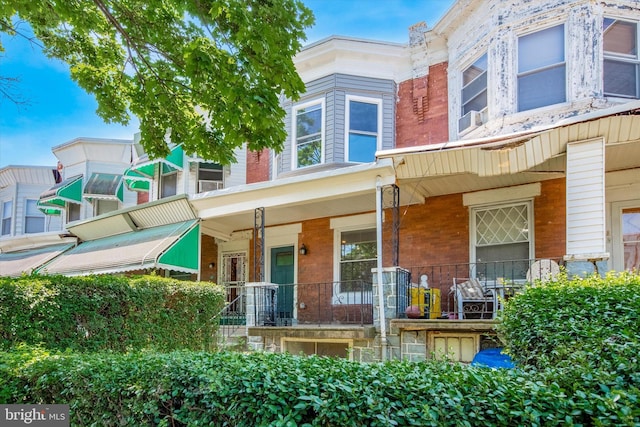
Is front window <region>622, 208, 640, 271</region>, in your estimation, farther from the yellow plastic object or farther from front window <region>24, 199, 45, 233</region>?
front window <region>24, 199, 45, 233</region>

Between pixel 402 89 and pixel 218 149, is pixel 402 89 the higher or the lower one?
the higher one

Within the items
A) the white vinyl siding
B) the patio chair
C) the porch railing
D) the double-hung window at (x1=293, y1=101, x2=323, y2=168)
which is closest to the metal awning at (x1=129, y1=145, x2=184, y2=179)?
the double-hung window at (x1=293, y1=101, x2=323, y2=168)

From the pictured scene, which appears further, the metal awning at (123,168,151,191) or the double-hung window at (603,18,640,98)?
the metal awning at (123,168,151,191)

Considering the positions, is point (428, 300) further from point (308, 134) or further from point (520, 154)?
point (308, 134)

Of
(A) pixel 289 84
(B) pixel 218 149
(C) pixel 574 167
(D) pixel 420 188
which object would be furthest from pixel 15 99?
(C) pixel 574 167

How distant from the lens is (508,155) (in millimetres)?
7926

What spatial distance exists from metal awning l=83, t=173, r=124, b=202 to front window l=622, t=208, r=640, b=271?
16099 mm

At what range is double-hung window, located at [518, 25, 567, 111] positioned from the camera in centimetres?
934

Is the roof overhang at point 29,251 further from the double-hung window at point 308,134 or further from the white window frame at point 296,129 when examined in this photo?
the double-hung window at point 308,134

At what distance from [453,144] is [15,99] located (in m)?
8.23

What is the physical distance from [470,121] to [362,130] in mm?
2831

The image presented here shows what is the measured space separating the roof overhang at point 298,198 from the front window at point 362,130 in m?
1.33

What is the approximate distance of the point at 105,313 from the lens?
7219 millimetres

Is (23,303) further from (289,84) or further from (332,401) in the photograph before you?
(332,401)
